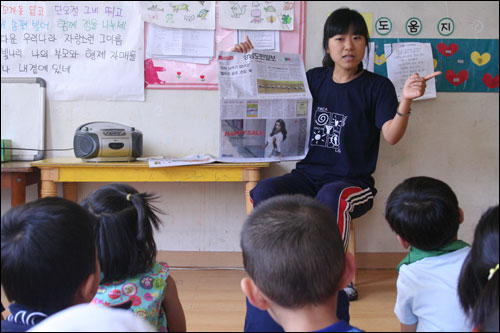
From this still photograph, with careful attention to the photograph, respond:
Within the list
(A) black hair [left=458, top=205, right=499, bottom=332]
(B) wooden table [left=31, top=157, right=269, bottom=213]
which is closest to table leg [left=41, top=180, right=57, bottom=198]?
(B) wooden table [left=31, top=157, right=269, bottom=213]

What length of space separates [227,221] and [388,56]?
1.20 m

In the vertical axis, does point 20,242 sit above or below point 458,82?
below

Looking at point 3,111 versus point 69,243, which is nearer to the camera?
point 69,243

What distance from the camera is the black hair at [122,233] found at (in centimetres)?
102

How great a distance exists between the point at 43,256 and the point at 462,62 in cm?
235

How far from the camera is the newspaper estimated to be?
210 centimetres

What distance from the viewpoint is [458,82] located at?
8.22ft

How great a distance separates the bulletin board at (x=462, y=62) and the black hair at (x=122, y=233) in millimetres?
1769

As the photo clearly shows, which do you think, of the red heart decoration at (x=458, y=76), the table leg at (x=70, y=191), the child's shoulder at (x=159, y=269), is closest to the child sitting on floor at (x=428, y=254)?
the child's shoulder at (x=159, y=269)

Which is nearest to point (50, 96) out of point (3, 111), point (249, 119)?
point (3, 111)

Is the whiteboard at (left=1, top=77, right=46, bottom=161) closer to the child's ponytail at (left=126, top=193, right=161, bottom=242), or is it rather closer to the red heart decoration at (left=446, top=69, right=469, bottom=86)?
the child's ponytail at (left=126, top=193, right=161, bottom=242)

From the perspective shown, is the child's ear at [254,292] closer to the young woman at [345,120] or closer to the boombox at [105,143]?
the young woman at [345,120]

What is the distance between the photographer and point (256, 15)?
2.45 m

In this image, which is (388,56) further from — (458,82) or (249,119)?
(249,119)
